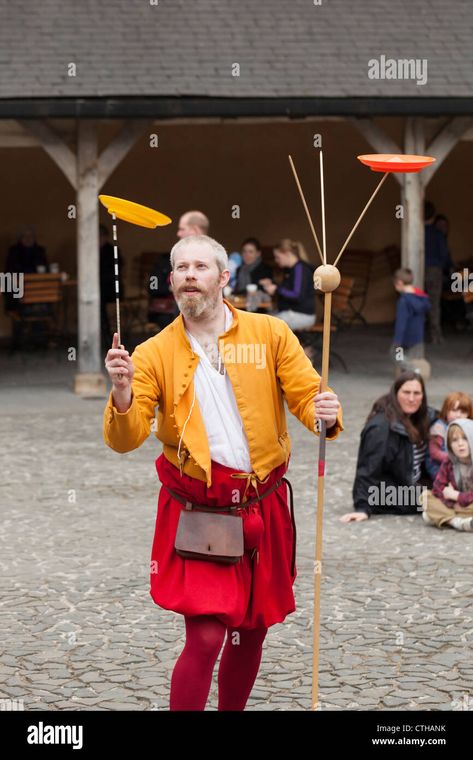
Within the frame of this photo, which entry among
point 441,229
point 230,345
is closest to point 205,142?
point 441,229

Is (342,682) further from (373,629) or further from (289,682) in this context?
(373,629)

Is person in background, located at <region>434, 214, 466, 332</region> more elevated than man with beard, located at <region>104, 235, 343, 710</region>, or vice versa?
person in background, located at <region>434, 214, 466, 332</region>

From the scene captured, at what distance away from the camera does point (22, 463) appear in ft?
38.1

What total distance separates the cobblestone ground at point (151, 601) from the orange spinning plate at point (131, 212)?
82.1 inches

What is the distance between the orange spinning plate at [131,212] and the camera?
4872mm

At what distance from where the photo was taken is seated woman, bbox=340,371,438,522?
9.75 m

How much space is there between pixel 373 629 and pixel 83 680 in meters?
1.49

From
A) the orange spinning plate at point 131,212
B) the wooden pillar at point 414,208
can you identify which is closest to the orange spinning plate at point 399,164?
the orange spinning plate at point 131,212

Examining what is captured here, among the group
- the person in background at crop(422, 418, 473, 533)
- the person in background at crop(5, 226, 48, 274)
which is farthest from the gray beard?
the person in background at crop(5, 226, 48, 274)

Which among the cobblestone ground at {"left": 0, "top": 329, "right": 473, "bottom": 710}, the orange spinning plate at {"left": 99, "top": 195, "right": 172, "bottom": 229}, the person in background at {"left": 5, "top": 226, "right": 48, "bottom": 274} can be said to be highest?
the person in background at {"left": 5, "top": 226, "right": 48, "bottom": 274}

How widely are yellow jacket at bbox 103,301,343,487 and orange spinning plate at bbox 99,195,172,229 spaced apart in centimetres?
41

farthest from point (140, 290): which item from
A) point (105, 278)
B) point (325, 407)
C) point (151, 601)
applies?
point (325, 407)

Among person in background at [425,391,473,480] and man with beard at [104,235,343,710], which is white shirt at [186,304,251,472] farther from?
person in background at [425,391,473,480]

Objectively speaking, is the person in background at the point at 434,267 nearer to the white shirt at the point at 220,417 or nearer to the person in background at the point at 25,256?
the person in background at the point at 25,256
